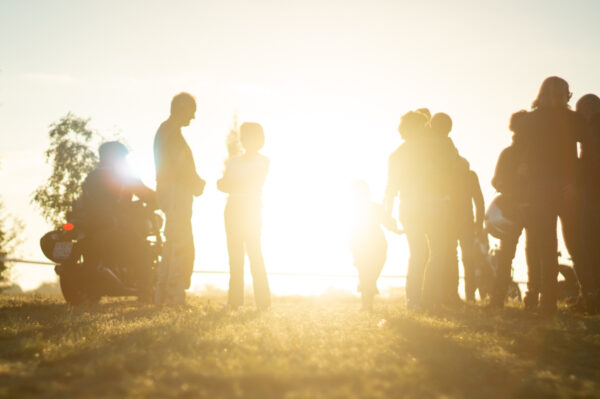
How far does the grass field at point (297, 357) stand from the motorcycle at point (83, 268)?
2062 millimetres

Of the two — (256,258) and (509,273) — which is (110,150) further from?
(509,273)

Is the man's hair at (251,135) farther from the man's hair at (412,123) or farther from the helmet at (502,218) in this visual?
the helmet at (502,218)

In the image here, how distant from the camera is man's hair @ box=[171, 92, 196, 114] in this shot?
859 cm

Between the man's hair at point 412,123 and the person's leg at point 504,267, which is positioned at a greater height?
the man's hair at point 412,123

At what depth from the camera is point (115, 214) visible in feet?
31.1

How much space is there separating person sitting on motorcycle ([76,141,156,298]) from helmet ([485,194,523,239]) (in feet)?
16.7

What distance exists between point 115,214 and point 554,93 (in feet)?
20.6

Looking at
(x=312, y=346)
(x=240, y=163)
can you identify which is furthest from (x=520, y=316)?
(x=240, y=163)

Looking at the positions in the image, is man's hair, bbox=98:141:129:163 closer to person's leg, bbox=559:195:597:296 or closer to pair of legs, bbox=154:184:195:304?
pair of legs, bbox=154:184:195:304

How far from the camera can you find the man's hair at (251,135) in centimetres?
883

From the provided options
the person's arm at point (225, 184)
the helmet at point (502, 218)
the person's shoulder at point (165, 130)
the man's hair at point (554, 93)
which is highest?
the man's hair at point (554, 93)

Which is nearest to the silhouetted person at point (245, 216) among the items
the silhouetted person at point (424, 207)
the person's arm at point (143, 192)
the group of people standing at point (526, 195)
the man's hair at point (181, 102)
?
the man's hair at point (181, 102)

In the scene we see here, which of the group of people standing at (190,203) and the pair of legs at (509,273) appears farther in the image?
the group of people standing at (190,203)

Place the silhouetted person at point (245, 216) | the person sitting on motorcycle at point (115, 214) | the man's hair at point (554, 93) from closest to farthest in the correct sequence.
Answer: the man's hair at point (554, 93), the silhouetted person at point (245, 216), the person sitting on motorcycle at point (115, 214)
